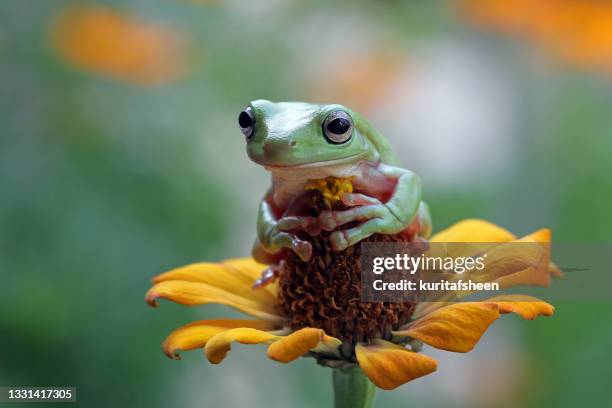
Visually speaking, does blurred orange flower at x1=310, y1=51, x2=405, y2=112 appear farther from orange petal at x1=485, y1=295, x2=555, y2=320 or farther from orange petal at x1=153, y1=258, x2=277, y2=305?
orange petal at x1=485, y1=295, x2=555, y2=320

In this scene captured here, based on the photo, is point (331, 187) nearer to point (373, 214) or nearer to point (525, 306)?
point (373, 214)

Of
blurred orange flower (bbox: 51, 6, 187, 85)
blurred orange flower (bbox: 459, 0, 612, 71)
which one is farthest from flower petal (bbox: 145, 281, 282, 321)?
blurred orange flower (bbox: 459, 0, 612, 71)

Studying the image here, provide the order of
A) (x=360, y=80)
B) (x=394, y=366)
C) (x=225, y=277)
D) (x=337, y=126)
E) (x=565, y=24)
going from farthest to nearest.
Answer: (x=360, y=80)
(x=565, y=24)
(x=225, y=277)
(x=337, y=126)
(x=394, y=366)

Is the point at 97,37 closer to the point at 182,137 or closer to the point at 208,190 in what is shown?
the point at 182,137

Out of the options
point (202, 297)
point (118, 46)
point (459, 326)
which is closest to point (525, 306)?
point (459, 326)

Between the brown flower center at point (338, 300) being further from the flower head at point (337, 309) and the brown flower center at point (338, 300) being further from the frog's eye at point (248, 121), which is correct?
the frog's eye at point (248, 121)

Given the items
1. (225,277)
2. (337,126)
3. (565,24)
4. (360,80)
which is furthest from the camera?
(360,80)
